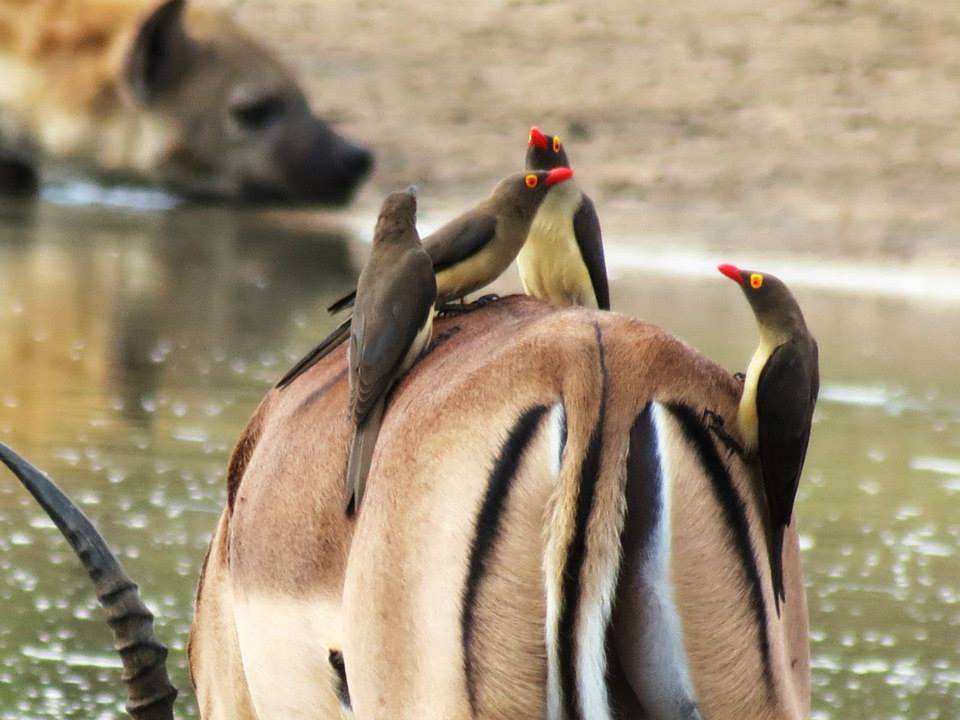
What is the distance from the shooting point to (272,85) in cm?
1666

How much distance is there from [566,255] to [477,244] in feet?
1.82

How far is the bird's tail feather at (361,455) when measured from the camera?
2795 mm

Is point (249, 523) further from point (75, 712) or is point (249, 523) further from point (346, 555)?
point (75, 712)

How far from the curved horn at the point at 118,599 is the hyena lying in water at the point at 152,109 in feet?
42.3

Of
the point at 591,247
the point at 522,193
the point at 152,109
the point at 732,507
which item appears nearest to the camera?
the point at 732,507

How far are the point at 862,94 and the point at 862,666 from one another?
39.7 ft

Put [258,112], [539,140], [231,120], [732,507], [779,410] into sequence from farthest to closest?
1. [258,112]
2. [231,120]
3. [539,140]
4. [779,410]
5. [732,507]

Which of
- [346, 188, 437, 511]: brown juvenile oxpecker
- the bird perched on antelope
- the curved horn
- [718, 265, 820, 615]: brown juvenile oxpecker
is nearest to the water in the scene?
the curved horn

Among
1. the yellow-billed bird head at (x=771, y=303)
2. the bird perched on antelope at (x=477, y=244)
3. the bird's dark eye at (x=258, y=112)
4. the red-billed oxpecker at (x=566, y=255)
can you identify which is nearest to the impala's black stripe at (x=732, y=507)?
the yellow-billed bird head at (x=771, y=303)

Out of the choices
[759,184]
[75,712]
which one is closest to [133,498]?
[75,712]

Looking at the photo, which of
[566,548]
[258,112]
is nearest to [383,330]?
[566,548]

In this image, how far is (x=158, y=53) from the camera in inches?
642

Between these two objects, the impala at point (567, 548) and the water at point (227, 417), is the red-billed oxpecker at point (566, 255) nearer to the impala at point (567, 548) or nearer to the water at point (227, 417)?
the impala at point (567, 548)

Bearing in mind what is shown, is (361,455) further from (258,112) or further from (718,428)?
(258,112)
